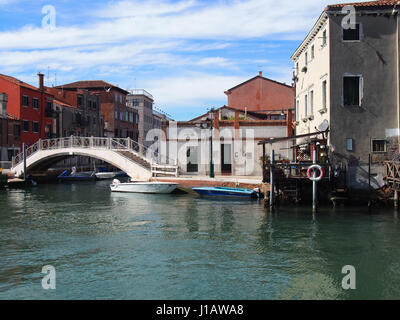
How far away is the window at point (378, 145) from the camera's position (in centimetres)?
2131

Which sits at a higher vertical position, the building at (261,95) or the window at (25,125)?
the building at (261,95)

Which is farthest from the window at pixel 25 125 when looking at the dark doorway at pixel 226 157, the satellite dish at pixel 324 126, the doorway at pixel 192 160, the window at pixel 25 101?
the satellite dish at pixel 324 126

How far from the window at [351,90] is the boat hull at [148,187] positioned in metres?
11.6

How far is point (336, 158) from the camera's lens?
21.6 m

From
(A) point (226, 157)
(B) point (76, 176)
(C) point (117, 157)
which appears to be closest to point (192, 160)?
(A) point (226, 157)

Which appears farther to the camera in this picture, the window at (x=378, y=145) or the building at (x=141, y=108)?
the building at (x=141, y=108)

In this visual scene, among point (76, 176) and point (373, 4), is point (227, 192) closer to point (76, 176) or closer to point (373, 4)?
point (373, 4)

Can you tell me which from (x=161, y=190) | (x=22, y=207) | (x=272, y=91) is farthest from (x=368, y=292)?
(x=272, y=91)

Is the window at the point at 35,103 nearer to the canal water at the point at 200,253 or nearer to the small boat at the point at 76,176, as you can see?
the small boat at the point at 76,176

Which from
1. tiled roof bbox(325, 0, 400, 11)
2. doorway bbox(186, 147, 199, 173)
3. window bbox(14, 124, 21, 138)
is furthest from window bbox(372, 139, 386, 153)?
window bbox(14, 124, 21, 138)

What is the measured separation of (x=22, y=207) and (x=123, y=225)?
8076 millimetres

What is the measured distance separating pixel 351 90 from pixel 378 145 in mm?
3015
